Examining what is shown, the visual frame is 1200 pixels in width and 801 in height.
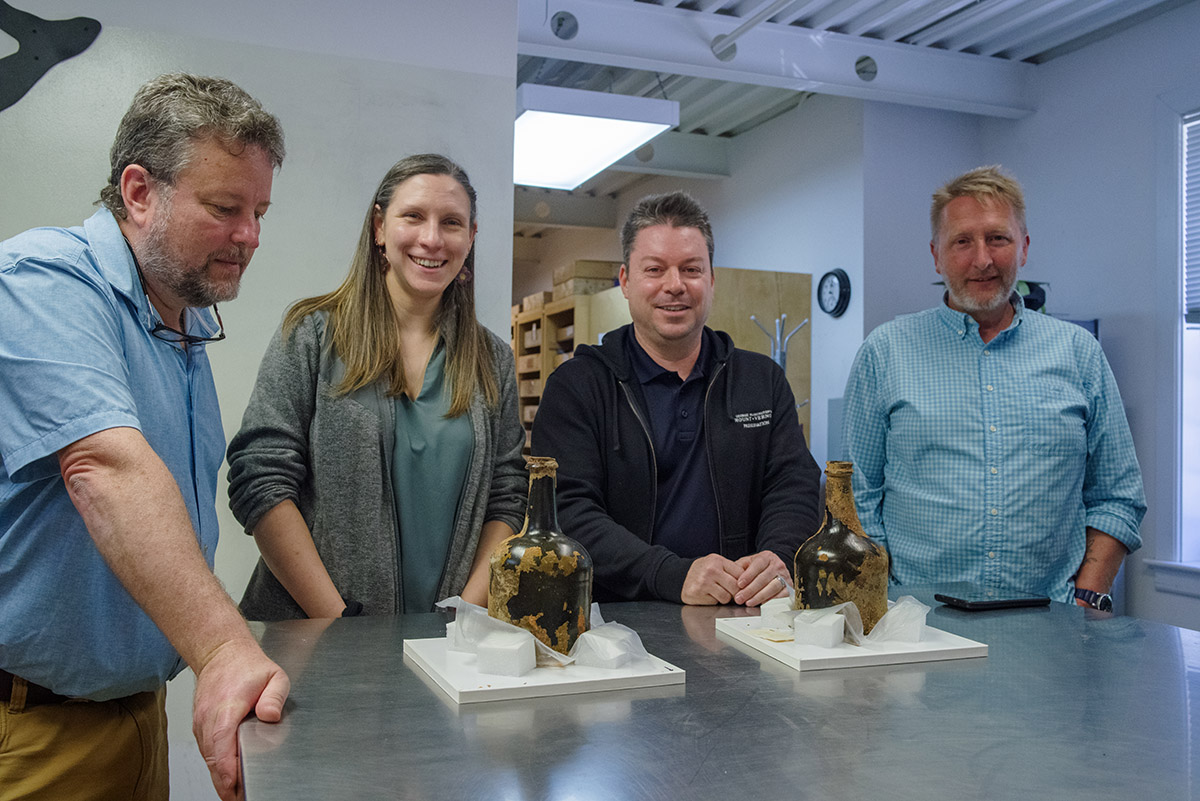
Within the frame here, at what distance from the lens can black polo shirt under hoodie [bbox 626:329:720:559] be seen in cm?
180

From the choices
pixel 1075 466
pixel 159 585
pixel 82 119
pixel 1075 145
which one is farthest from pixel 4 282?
pixel 1075 145

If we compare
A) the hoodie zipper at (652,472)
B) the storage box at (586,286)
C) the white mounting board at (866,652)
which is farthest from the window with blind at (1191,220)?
the white mounting board at (866,652)

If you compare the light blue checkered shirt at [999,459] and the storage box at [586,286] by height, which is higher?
the storage box at [586,286]

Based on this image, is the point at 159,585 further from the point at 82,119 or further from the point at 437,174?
the point at 82,119

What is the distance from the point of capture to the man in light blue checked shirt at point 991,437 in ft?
6.69

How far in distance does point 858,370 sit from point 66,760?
70.3 inches

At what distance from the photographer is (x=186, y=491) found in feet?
4.17

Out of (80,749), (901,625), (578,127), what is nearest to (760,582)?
(901,625)

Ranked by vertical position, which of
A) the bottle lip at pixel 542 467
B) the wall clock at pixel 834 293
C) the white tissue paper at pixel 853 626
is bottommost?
the white tissue paper at pixel 853 626

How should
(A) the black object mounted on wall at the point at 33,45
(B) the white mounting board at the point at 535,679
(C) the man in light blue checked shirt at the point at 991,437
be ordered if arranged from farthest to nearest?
(A) the black object mounted on wall at the point at 33,45 < (C) the man in light blue checked shirt at the point at 991,437 < (B) the white mounting board at the point at 535,679

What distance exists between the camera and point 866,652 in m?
1.09

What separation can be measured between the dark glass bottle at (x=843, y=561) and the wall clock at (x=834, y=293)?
4606 mm

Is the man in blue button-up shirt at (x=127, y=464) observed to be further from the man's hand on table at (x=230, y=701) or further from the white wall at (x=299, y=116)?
the white wall at (x=299, y=116)

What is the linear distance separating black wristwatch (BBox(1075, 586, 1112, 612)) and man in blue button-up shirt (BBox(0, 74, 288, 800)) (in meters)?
1.41
